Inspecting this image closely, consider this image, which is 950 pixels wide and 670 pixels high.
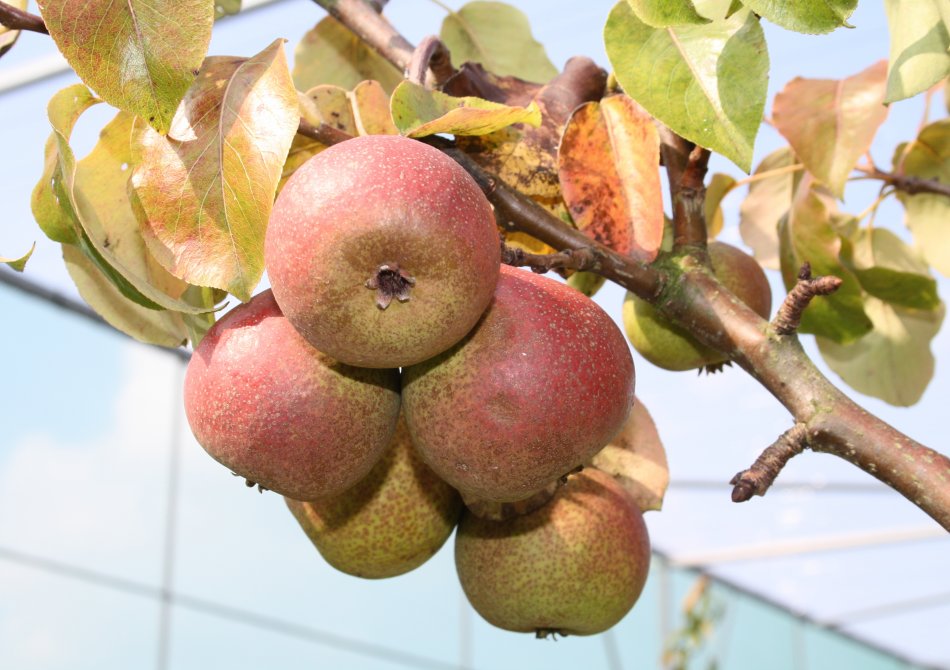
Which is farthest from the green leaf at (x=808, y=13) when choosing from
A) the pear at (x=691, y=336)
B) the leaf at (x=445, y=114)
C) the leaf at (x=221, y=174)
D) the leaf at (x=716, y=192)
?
the leaf at (x=716, y=192)

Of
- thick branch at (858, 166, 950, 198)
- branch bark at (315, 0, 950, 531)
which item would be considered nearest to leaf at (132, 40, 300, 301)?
branch bark at (315, 0, 950, 531)

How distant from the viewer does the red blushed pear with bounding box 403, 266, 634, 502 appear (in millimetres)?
557

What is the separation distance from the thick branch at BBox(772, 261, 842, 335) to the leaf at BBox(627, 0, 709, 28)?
0.14m

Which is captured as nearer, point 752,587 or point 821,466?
point 821,466

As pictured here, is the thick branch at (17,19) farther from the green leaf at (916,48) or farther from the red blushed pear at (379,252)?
the green leaf at (916,48)

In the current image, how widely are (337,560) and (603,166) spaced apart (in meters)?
0.34

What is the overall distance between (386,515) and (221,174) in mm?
277

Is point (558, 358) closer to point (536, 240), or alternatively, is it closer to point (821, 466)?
point (536, 240)

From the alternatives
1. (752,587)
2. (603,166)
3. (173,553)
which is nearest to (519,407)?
(603,166)

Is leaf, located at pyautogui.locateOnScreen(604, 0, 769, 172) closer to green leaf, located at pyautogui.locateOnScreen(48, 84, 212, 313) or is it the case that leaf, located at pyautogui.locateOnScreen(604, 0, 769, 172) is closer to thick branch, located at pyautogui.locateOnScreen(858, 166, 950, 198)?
green leaf, located at pyautogui.locateOnScreen(48, 84, 212, 313)

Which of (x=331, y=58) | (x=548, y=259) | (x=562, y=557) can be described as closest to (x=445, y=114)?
(x=548, y=259)

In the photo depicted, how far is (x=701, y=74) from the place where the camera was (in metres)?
0.58

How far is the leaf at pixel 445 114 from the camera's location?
0.57 metres

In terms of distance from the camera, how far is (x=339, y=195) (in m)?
0.51
